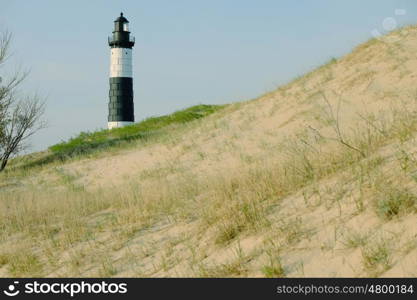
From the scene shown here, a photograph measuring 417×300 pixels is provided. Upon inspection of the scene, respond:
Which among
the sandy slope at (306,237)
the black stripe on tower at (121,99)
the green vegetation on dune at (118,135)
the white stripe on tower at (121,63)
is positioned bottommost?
the sandy slope at (306,237)

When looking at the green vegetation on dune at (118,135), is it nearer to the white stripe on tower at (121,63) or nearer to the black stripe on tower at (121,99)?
the black stripe on tower at (121,99)

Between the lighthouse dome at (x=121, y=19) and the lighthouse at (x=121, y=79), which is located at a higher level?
the lighthouse dome at (x=121, y=19)

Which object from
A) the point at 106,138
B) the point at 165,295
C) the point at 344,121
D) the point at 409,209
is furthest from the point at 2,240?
the point at 106,138

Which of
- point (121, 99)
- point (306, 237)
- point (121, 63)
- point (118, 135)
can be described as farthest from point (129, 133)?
point (306, 237)

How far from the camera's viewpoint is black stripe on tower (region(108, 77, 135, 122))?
3444cm

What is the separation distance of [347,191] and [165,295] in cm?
226

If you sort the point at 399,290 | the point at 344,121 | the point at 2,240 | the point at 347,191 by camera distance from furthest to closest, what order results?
the point at 344,121, the point at 2,240, the point at 347,191, the point at 399,290

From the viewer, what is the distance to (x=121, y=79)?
3447 cm

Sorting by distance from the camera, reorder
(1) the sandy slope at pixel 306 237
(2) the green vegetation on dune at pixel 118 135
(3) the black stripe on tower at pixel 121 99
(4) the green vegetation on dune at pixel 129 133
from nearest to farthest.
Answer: (1) the sandy slope at pixel 306 237, (2) the green vegetation on dune at pixel 118 135, (4) the green vegetation on dune at pixel 129 133, (3) the black stripe on tower at pixel 121 99

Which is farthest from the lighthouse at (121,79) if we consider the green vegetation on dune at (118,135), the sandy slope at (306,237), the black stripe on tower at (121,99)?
the sandy slope at (306,237)

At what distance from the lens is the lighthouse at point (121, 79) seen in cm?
3453

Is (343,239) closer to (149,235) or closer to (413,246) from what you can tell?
(413,246)

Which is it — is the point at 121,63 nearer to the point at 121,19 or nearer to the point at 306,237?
the point at 121,19

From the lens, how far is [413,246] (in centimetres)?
375
